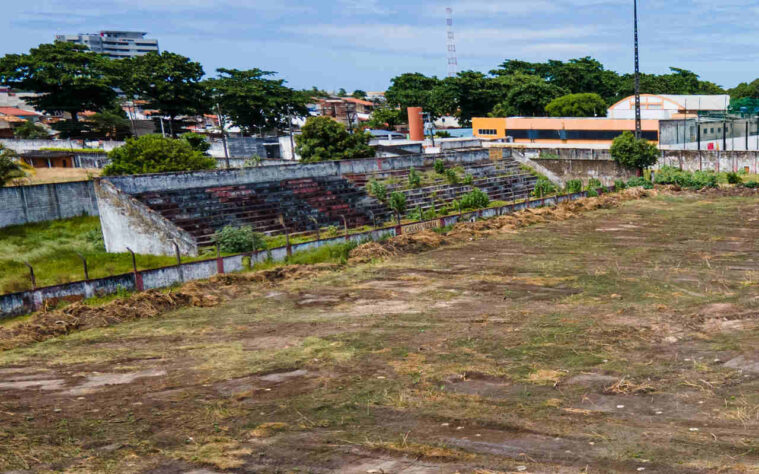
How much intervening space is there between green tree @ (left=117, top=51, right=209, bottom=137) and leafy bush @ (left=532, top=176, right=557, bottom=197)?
31623 mm

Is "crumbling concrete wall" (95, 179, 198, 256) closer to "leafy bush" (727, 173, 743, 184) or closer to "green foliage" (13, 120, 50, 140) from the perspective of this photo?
"leafy bush" (727, 173, 743, 184)

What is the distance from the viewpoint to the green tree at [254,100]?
6022cm

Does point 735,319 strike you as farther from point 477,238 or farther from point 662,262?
point 477,238

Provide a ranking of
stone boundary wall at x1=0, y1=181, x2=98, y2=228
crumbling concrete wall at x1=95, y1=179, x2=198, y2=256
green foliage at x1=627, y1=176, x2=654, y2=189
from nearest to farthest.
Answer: crumbling concrete wall at x1=95, y1=179, x2=198, y2=256 < stone boundary wall at x1=0, y1=181, x2=98, y2=228 < green foliage at x1=627, y1=176, x2=654, y2=189

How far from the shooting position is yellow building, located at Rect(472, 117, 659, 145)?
179ft

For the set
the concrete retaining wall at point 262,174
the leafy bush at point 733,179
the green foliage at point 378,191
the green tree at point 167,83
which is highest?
the green tree at point 167,83

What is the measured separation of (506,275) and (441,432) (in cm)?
1075

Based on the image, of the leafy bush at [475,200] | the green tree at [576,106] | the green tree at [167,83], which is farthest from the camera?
the green tree at [576,106]

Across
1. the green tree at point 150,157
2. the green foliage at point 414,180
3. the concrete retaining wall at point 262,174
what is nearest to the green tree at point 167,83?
the green tree at point 150,157

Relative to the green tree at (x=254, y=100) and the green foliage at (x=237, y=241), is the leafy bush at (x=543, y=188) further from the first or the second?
the green tree at (x=254, y=100)

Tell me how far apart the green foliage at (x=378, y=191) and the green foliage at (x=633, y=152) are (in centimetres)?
1573

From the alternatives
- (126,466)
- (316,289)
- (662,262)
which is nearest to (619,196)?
(662,262)

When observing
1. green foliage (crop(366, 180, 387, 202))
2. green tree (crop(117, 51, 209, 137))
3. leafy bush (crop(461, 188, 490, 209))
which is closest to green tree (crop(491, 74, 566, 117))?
green tree (crop(117, 51, 209, 137))

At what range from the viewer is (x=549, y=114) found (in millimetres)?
73062
